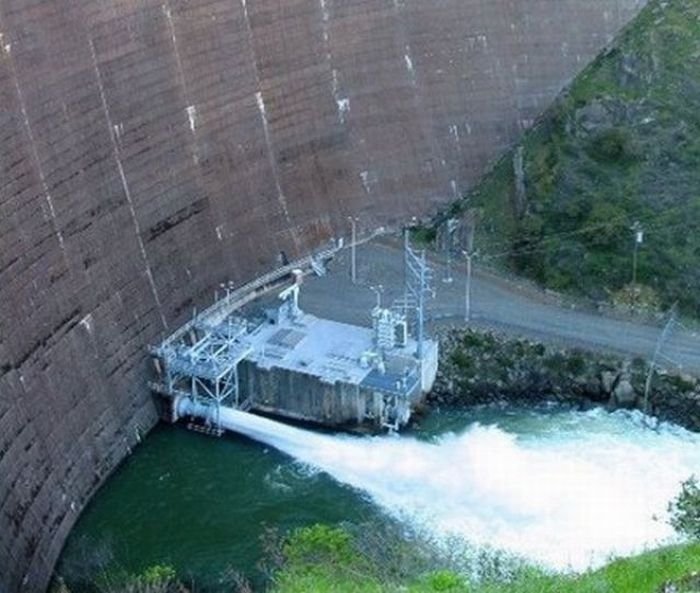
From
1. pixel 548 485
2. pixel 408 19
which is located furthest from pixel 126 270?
pixel 408 19

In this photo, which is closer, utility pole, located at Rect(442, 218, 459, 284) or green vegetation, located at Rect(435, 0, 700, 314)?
green vegetation, located at Rect(435, 0, 700, 314)

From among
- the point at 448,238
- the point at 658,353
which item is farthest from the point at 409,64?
the point at 658,353

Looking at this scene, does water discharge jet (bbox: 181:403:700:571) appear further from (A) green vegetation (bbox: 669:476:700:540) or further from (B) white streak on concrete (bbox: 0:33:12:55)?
(B) white streak on concrete (bbox: 0:33:12:55)

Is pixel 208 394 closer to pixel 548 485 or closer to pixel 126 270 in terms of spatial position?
pixel 126 270

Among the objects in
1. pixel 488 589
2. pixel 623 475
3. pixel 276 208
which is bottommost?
pixel 623 475

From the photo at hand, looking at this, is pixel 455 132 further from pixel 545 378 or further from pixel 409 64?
pixel 545 378

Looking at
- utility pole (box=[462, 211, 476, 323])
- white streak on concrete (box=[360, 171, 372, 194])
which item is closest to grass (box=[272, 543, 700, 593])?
utility pole (box=[462, 211, 476, 323])
